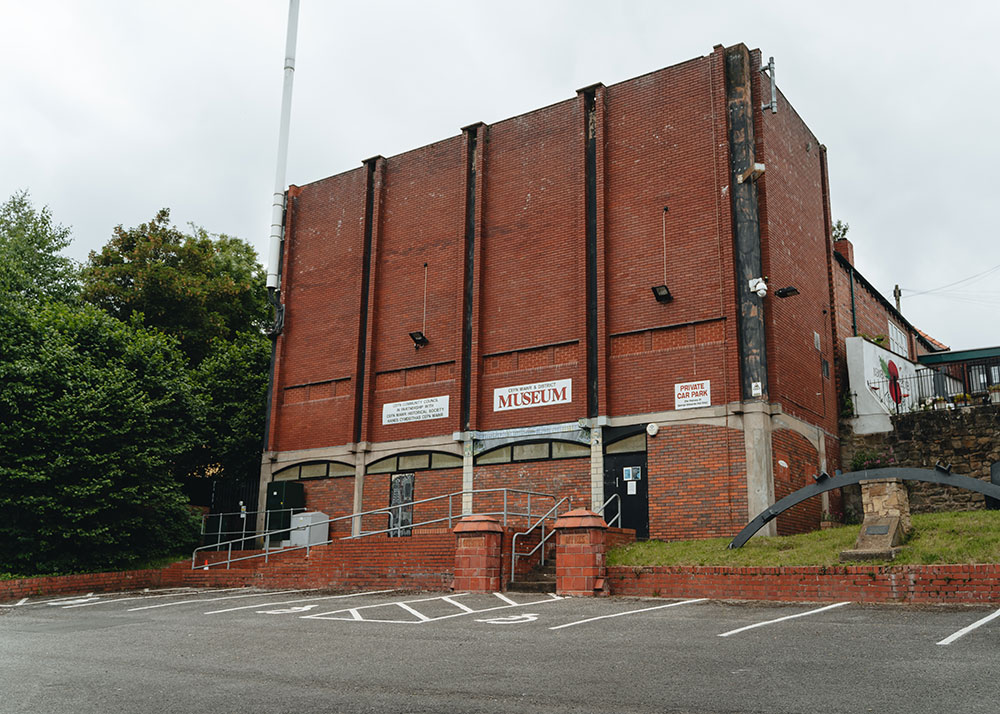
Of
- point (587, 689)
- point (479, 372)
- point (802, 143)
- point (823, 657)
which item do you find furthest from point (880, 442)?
point (587, 689)

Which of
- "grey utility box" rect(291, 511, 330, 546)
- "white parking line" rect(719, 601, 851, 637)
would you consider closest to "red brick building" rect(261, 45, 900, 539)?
"grey utility box" rect(291, 511, 330, 546)

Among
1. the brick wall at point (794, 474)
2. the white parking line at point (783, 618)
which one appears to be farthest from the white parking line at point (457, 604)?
the brick wall at point (794, 474)

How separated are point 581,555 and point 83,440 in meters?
12.1

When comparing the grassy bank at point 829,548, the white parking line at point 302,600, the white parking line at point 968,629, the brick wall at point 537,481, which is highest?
the brick wall at point 537,481

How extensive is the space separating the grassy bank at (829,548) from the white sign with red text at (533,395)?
5.14 meters

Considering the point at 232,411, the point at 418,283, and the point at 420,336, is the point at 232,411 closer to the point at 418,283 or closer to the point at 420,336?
the point at 420,336

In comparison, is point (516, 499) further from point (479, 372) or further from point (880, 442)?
point (880, 442)

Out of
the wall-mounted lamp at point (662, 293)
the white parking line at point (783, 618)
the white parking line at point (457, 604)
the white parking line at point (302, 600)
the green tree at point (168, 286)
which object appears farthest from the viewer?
the green tree at point (168, 286)

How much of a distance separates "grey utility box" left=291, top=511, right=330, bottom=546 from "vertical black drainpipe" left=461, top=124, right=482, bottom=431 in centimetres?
475

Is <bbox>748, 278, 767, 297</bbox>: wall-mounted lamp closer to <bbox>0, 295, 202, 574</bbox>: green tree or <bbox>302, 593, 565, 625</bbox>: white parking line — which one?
<bbox>302, 593, 565, 625</bbox>: white parking line

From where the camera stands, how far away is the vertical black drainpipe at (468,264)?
2222 cm

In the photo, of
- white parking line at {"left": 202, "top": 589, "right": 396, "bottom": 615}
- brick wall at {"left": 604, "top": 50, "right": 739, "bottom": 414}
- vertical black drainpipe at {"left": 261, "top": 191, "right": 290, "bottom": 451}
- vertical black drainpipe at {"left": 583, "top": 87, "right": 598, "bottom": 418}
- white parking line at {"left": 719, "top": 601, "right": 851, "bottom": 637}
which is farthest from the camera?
vertical black drainpipe at {"left": 261, "top": 191, "right": 290, "bottom": 451}

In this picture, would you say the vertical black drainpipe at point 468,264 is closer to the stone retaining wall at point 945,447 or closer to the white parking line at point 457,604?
the white parking line at point 457,604

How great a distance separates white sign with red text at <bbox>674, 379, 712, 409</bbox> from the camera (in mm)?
18750
